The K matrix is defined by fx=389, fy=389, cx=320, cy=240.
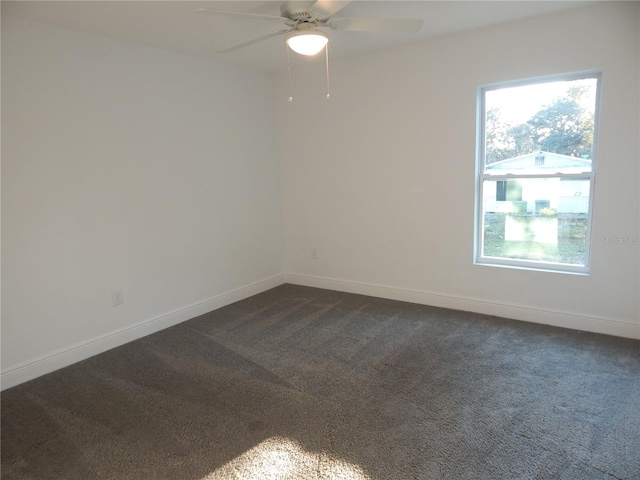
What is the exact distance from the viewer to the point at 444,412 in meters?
2.19

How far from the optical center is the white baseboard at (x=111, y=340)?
2674mm

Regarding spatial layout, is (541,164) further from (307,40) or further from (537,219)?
(307,40)

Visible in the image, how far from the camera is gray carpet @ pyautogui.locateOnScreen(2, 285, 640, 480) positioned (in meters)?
1.84

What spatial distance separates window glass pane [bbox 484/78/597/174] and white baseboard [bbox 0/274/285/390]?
2.84m

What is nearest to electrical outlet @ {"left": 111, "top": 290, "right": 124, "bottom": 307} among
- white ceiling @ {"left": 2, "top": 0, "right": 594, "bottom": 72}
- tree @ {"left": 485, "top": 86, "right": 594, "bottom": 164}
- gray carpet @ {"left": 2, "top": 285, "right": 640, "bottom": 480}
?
gray carpet @ {"left": 2, "top": 285, "right": 640, "bottom": 480}

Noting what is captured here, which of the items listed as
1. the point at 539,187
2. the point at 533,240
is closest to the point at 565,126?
the point at 539,187

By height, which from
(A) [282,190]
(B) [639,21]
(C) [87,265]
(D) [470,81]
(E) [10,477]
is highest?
(B) [639,21]

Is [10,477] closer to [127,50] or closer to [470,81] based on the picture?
[127,50]

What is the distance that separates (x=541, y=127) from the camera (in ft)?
10.5

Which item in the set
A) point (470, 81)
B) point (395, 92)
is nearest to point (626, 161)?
point (470, 81)

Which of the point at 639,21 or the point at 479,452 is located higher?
the point at 639,21

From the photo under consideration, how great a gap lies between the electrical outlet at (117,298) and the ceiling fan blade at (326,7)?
2562 mm

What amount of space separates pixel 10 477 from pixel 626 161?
13.6 ft

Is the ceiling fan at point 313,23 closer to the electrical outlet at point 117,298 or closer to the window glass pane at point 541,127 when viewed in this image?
the window glass pane at point 541,127
